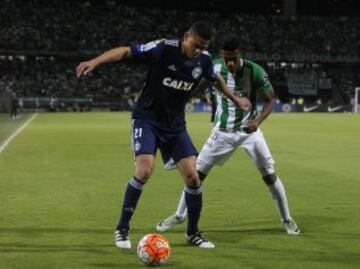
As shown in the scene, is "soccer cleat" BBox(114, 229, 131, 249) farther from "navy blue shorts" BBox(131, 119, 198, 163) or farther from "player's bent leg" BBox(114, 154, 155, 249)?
"navy blue shorts" BBox(131, 119, 198, 163)

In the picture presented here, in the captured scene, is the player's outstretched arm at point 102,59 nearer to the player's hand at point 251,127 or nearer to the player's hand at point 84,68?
the player's hand at point 84,68

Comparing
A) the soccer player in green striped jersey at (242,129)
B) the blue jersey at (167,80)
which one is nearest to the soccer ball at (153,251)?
the blue jersey at (167,80)

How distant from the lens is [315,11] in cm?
8300

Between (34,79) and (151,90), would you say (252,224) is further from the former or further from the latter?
(34,79)

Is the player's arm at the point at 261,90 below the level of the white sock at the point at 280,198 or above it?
above

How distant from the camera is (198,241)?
786cm

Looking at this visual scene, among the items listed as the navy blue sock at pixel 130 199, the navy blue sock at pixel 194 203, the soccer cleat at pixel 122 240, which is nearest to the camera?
the soccer cleat at pixel 122 240

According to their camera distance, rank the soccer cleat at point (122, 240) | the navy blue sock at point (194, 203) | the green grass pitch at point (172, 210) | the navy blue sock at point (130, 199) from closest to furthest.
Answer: the green grass pitch at point (172, 210) → the soccer cleat at point (122, 240) → the navy blue sock at point (130, 199) → the navy blue sock at point (194, 203)

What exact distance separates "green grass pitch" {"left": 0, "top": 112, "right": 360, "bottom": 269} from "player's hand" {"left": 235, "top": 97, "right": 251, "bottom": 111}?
1.47 meters

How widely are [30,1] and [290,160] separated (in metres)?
54.8

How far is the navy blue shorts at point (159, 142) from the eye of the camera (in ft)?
25.0

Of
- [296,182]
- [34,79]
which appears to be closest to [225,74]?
[296,182]

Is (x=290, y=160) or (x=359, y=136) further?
(x=359, y=136)

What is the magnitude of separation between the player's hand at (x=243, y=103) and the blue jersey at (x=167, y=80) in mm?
563
